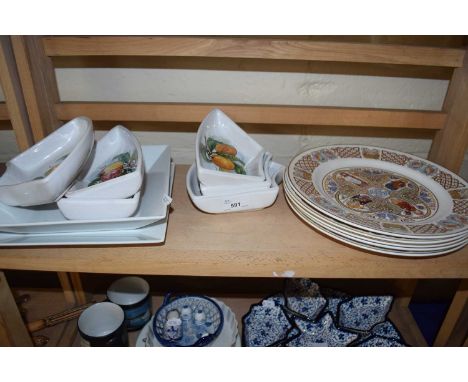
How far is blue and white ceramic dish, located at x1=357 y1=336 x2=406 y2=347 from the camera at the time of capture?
747 millimetres

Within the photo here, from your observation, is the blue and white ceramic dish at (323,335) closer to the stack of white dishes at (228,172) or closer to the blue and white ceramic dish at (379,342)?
the blue and white ceramic dish at (379,342)

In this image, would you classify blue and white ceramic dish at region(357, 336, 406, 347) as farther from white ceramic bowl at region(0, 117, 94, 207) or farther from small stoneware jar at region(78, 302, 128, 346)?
white ceramic bowl at region(0, 117, 94, 207)

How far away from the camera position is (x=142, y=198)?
596mm

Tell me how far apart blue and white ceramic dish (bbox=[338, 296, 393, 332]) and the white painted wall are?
42cm

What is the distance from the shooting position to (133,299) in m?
0.81

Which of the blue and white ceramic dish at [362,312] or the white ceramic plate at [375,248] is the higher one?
the white ceramic plate at [375,248]

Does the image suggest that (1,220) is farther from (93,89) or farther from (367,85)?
(367,85)

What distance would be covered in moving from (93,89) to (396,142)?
0.65 metres

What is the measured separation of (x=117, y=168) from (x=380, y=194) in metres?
0.42

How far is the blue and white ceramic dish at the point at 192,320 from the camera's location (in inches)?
28.1

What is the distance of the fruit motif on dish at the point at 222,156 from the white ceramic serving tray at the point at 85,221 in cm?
Answer: 8

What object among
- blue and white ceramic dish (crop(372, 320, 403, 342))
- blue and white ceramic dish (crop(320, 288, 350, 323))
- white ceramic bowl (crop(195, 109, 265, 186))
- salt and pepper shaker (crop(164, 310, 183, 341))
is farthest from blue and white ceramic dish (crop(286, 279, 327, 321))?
white ceramic bowl (crop(195, 109, 265, 186))

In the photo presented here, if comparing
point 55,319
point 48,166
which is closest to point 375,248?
point 48,166

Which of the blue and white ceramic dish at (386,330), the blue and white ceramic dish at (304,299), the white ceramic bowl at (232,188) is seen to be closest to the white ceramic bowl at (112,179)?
the white ceramic bowl at (232,188)
